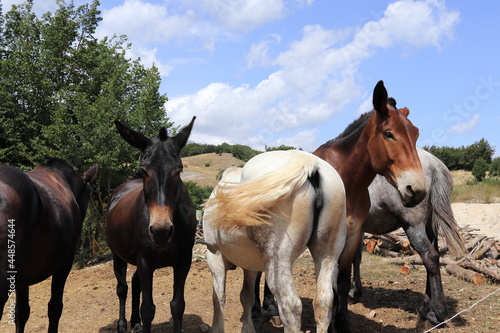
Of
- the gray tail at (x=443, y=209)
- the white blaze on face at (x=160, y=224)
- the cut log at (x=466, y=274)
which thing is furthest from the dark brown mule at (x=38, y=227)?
the cut log at (x=466, y=274)

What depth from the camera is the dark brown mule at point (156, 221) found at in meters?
3.50

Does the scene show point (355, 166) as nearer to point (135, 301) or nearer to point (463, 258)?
point (135, 301)

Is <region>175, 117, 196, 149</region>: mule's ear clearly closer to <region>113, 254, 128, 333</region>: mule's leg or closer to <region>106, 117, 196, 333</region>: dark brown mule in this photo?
<region>106, 117, 196, 333</region>: dark brown mule

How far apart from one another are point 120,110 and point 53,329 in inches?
478

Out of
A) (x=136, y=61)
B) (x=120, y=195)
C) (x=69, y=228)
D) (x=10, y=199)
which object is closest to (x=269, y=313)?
(x=120, y=195)

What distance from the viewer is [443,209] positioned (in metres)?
5.89

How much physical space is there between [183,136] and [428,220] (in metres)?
3.95

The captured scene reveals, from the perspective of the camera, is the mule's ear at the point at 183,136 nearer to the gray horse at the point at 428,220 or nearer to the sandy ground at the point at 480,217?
the gray horse at the point at 428,220

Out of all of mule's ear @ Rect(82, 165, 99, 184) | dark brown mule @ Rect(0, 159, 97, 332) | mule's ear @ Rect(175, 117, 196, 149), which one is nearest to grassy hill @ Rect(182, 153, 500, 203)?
mule's ear @ Rect(82, 165, 99, 184)

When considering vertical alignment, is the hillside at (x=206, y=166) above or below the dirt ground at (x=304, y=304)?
above

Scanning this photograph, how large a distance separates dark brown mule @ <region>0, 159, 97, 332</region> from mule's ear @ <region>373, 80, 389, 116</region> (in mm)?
3085

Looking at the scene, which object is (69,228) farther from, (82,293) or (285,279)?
(82,293)

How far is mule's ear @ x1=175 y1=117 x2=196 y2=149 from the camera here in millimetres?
3927

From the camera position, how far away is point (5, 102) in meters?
16.5
